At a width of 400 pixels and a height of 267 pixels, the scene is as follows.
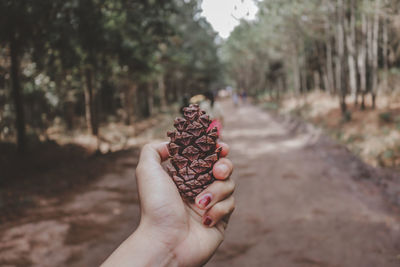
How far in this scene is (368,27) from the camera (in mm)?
15602

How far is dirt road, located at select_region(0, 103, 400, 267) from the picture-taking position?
429cm

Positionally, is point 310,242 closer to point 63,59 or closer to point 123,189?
point 123,189

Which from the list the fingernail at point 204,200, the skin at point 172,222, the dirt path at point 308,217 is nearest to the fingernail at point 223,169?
the skin at point 172,222

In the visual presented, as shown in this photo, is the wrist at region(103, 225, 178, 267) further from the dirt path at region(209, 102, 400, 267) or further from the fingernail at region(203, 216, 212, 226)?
the dirt path at region(209, 102, 400, 267)

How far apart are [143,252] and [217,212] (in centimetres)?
58

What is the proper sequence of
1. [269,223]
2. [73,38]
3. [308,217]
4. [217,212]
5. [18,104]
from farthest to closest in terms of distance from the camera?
[18,104] < [73,38] < [308,217] < [269,223] < [217,212]

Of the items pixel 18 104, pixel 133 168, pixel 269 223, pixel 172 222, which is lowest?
pixel 269 223

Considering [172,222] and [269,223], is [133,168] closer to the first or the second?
[269,223]

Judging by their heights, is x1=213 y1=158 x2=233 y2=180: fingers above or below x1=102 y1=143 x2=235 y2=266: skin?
above

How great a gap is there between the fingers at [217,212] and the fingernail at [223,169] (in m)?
0.23

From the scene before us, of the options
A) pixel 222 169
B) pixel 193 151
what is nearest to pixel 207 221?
pixel 222 169

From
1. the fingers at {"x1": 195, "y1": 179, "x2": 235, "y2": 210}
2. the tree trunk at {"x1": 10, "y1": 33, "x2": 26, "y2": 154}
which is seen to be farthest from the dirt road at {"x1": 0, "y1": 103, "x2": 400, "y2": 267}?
the tree trunk at {"x1": 10, "y1": 33, "x2": 26, "y2": 154}

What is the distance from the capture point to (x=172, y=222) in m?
1.89

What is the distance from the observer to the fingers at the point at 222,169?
1.80 meters
